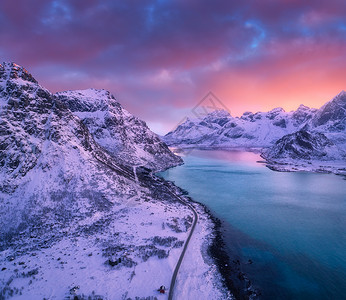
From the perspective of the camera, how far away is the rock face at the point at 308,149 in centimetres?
16225

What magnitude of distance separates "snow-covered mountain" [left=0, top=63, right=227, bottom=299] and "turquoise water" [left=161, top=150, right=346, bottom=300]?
A: 7.39 meters

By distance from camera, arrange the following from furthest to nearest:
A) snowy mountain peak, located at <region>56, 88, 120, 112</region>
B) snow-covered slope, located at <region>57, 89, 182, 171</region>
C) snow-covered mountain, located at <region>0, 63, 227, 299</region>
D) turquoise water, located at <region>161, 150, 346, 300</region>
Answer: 1. snowy mountain peak, located at <region>56, 88, 120, 112</region>
2. snow-covered slope, located at <region>57, 89, 182, 171</region>
3. turquoise water, located at <region>161, 150, 346, 300</region>
4. snow-covered mountain, located at <region>0, 63, 227, 299</region>

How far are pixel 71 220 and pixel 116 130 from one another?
8795 centimetres

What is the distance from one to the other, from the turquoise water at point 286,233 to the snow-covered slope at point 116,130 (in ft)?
143

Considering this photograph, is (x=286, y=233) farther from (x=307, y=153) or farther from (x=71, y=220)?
(x=307, y=153)

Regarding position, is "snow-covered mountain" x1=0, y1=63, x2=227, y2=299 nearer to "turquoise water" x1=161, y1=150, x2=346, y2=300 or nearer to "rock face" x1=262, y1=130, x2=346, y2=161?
"turquoise water" x1=161, y1=150, x2=346, y2=300

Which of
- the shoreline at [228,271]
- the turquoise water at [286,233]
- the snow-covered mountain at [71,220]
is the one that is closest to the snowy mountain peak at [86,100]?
the snow-covered mountain at [71,220]

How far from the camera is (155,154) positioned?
137625mm

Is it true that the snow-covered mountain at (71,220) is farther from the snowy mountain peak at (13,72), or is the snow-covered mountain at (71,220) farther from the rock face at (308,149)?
the rock face at (308,149)

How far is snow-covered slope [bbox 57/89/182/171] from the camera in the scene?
11725cm

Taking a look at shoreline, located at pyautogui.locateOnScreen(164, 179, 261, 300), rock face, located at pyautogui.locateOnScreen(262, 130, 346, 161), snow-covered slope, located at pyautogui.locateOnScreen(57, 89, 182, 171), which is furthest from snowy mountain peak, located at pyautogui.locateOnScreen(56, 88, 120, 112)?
rock face, located at pyautogui.locateOnScreen(262, 130, 346, 161)

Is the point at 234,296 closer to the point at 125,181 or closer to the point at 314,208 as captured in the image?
the point at 125,181

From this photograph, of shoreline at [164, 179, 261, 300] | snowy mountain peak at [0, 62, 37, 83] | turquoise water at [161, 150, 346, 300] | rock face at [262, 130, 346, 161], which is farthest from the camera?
rock face at [262, 130, 346, 161]

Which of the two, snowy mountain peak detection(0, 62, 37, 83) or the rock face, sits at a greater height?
snowy mountain peak detection(0, 62, 37, 83)
